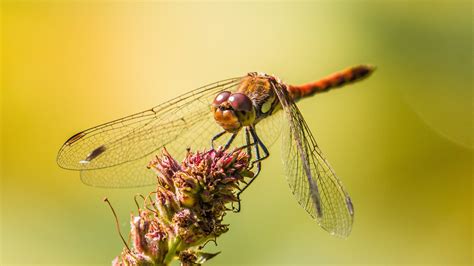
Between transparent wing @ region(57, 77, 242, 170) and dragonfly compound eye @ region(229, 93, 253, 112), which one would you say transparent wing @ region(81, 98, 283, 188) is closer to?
transparent wing @ region(57, 77, 242, 170)

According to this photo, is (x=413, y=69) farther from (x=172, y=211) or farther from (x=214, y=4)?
(x=172, y=211)

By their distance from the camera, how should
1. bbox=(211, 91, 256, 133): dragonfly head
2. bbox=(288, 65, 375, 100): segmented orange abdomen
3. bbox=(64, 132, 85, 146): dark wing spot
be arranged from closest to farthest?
bbox=(64, 132, 85, 146): dark wing spot
bbox=(211, 91, 256, 133): dragonfly head
bbox=(288, 65, 375, 100): segmented orange abdomen

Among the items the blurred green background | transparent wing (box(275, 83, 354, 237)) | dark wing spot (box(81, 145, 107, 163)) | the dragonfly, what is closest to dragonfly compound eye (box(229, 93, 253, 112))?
the dragonfly

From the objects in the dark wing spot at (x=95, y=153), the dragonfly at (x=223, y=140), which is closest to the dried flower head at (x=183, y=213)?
the dragonfly at (x=223, y=140)

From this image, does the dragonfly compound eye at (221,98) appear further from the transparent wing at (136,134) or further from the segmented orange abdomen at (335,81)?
the segmented orange abdomen at (335,81)

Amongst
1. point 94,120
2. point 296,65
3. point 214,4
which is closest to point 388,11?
point 296,65

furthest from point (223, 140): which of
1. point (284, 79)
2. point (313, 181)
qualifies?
point (284, 79)
